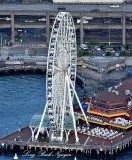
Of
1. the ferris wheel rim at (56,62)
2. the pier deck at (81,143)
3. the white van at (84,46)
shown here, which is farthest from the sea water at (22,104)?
the white van at (84,46)

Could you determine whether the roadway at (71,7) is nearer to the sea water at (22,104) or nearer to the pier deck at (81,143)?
the sea water at (22,104)

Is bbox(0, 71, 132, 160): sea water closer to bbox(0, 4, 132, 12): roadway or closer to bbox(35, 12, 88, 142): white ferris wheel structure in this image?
bbox(35, 12, 88, 142): white ferris wheel structure

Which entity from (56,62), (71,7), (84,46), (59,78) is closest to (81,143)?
(59,78)

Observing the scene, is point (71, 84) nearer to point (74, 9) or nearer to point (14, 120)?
point (14, 120)

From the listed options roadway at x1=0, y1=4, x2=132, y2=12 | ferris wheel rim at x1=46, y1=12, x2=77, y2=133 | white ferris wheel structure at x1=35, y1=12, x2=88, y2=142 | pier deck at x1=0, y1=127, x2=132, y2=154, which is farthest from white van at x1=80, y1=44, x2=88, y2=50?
pier deck at x1=0, y1=127, x2=132, y2=154

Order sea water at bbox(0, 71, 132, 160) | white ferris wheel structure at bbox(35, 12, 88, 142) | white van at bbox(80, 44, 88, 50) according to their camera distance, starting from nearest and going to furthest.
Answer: sea water at bbox(0, 71, 132, 160) < white ferris wheel structure at bbox(35, 12, 88, 142) < white van at bbox(80, 44, 88, 50)

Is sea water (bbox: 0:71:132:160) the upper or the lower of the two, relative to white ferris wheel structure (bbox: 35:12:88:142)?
lower

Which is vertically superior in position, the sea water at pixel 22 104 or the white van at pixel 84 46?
the white van at pixel 84 46

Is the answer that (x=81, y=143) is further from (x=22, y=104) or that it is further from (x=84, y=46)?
(x=84, y=46)
